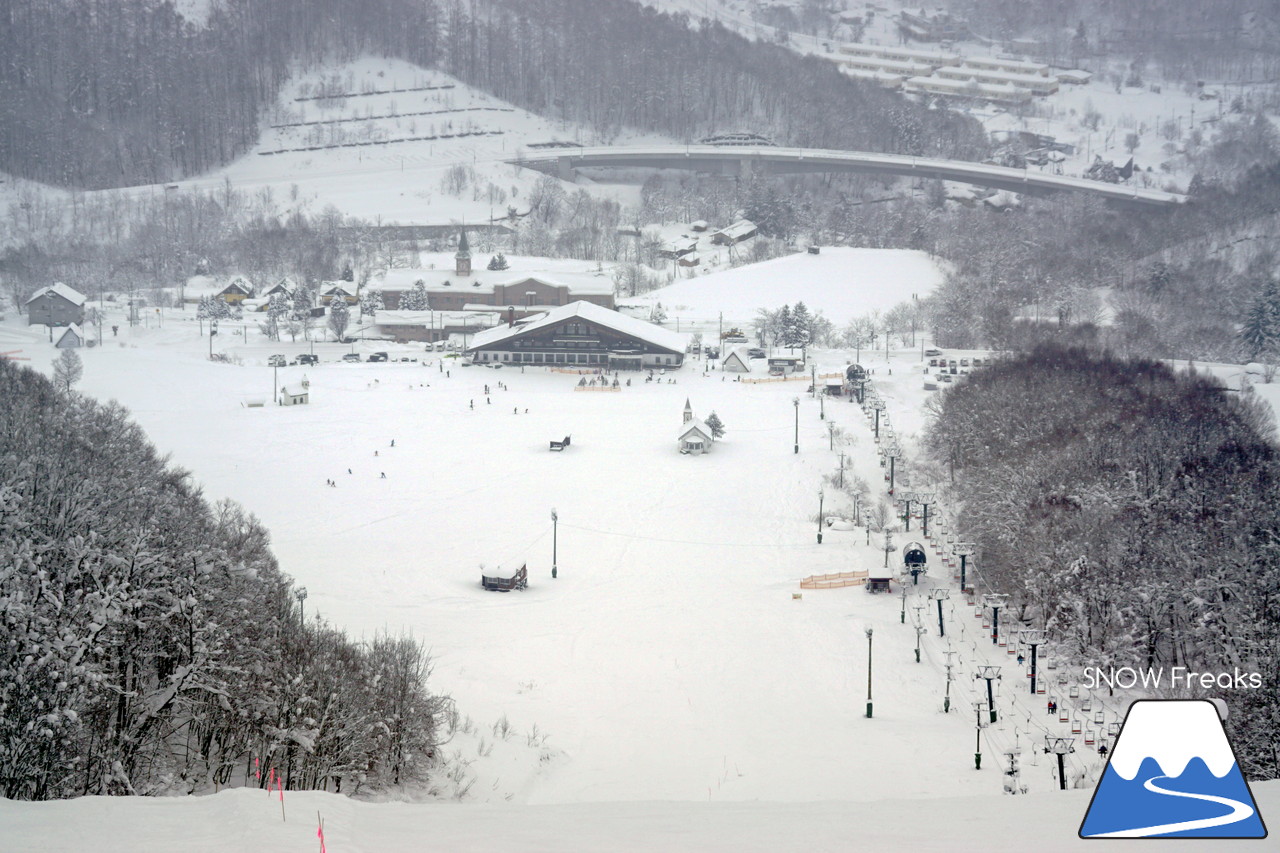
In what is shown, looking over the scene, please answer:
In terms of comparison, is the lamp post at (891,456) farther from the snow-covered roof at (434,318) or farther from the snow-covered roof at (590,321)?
the snow-covered roof at (434,318)

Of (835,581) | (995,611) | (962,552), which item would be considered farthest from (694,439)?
(995,611)

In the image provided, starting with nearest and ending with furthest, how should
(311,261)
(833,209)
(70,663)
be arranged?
(70,663)
(311,261)
(833,209)

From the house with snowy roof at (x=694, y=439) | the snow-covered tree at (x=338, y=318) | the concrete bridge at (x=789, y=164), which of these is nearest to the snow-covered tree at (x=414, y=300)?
the snow-covered tree at (x=338, y=318)

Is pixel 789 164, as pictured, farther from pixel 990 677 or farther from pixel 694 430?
pixel 990 677

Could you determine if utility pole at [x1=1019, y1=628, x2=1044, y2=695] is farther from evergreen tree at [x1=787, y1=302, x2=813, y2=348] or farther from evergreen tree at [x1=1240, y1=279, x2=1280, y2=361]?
evergreen tree at [x1=1240, y1=279, x2=1280, y2=361]

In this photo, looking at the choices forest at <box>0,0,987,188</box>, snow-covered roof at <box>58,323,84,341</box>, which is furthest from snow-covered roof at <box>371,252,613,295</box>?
forest at <box>0,0,987,188</box>

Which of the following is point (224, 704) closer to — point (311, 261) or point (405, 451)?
point (405, 451)

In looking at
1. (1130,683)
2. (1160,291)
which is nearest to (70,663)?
(1130,683)
